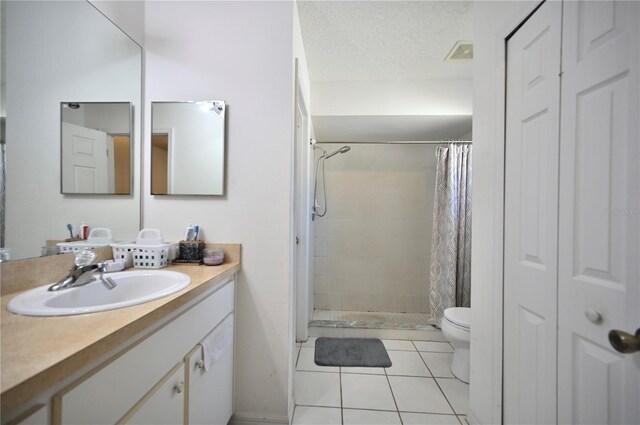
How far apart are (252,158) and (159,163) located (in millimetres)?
539

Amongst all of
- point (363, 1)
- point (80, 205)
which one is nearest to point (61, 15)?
point (80, 205)

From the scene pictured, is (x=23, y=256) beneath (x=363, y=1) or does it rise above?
beneath

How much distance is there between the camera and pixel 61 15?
1022 millimetres

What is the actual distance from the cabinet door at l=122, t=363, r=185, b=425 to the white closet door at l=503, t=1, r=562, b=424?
1.35 m

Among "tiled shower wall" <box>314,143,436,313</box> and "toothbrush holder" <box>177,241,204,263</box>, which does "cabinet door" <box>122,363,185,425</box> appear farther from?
"tiled shower wall" <box>314,143,436,313</box>

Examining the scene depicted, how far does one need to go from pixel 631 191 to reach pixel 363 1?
1.60 metres

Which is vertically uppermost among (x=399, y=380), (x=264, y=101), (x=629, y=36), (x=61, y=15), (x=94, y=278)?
(x=61, y=15)

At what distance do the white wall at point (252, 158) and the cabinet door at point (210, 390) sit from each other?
0.37 ft

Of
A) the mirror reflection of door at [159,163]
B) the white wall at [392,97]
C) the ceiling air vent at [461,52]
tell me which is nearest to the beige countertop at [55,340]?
the mirror reflection of door at [159,163]

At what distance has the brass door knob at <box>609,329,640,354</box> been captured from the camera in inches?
24.9

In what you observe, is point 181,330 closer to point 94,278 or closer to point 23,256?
point 94,278

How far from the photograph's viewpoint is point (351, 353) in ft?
6.85

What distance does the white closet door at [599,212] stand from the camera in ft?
2.26

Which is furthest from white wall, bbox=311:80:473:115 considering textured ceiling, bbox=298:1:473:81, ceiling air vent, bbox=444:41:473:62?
ceiling air vent, bbox=444:41:473:62
